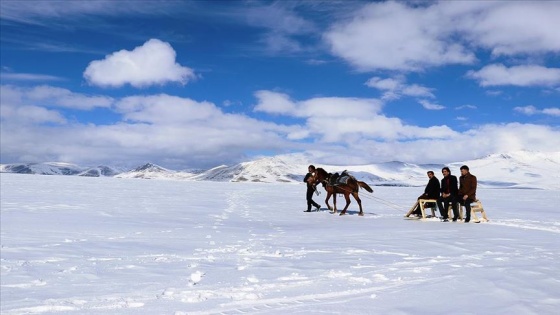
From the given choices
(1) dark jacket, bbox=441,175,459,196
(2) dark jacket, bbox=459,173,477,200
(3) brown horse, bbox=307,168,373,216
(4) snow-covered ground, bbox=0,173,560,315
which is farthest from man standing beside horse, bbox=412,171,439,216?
(4) snow-covered ground, bbox=0,173,560,315

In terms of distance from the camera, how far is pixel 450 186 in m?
17.3

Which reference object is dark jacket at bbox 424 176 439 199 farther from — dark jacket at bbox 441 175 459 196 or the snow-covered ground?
the snow-covered ground

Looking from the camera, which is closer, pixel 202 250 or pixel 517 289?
pixel 517 289

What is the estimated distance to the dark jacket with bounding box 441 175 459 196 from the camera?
1725 cm

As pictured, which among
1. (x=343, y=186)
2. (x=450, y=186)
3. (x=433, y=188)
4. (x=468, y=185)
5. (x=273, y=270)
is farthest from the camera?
(x=343, y=186)

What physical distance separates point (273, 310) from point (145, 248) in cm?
558

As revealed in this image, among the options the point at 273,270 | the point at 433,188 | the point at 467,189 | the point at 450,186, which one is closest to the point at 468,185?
the point at 467,189

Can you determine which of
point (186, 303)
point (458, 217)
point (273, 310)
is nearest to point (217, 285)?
point (186, 303)

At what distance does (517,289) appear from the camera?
5.88 meters

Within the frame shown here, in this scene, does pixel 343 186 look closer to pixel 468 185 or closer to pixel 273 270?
pixel 468 185

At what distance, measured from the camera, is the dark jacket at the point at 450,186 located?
17.2 meters

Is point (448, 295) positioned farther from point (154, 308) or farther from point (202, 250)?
point (202, 250)

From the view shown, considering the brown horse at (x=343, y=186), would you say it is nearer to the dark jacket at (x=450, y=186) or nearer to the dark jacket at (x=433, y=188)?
the dark jacket at (x=433, y=188)

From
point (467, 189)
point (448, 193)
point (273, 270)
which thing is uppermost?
point (467, 189)
